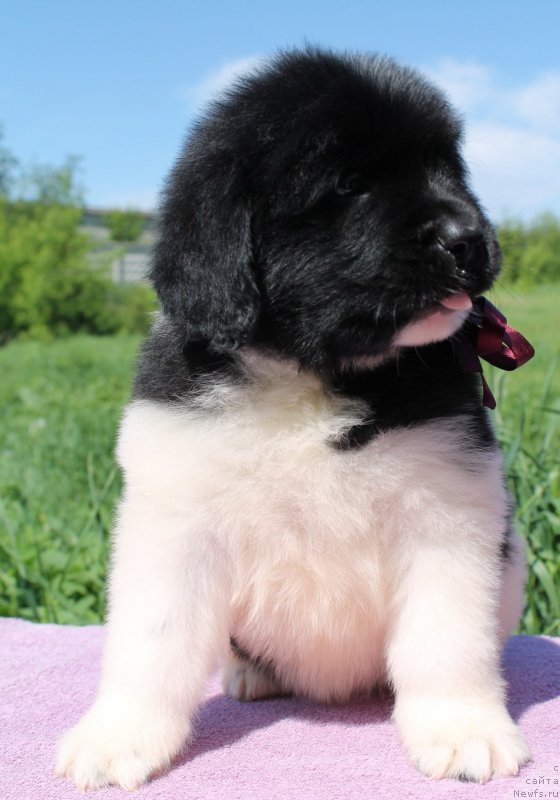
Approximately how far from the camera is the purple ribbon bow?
2.31m

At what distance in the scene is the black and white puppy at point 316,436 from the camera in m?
2.08

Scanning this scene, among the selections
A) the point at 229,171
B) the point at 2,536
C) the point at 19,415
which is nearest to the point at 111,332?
the point at 19,415

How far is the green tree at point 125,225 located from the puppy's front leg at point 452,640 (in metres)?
19.8

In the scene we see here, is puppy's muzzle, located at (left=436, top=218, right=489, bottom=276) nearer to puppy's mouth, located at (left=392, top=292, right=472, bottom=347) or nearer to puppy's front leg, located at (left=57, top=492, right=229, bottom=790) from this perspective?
puppy's mouth, located at (left=392, top=292, right=472, bottom=347)

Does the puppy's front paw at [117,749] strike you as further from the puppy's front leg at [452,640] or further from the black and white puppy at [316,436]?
the puppy's front leg at [452,640]

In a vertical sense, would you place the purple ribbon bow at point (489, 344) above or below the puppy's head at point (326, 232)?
below

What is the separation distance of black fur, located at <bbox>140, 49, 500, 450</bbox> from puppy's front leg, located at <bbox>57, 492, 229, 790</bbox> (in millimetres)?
381

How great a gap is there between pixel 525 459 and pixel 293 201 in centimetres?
267

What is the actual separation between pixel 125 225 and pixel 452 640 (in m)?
20.9

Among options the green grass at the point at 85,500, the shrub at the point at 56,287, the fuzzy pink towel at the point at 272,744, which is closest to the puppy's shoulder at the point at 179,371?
the fuzzy pink towel at the point at 272,744

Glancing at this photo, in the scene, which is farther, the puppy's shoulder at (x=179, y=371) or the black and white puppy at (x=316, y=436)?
the puppy's shoulder at (x=179, y=371)

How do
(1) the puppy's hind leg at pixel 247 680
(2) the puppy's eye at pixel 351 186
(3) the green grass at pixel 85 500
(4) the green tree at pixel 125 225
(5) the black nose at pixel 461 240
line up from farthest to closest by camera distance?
(4) the green tree at pixel 125 225 < (3) the green grass at pixel 85 500 < (1) the puppy's hind leg at pixel 247 680 < (2) the puppy's eye at pixel 351 186 < (5) the black nose at pixel 461 240

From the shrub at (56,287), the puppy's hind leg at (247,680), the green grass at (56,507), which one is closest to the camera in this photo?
the puppy's hind leg at (247,680)

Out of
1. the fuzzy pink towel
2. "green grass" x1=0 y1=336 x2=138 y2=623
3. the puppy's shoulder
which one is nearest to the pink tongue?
the puppy's shoulder
